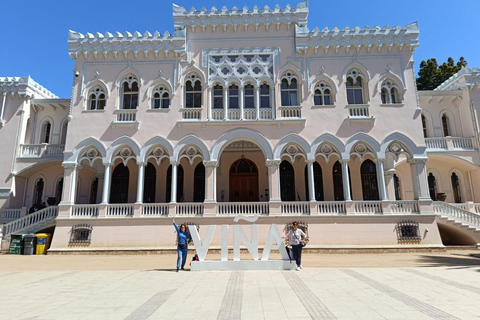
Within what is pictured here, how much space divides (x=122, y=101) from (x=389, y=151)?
17.1m

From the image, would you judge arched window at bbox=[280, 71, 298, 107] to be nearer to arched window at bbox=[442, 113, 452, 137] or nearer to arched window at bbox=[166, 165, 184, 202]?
arched window at bbox=[166, 165, 184, 202]

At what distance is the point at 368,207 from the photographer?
55.9ft

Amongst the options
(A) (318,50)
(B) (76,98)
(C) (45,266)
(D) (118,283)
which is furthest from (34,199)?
(A) (318,50)

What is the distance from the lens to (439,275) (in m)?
9.23

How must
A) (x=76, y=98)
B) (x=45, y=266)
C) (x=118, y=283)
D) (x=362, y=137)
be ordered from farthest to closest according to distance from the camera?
(x=76, y=98) → (x=362, y=137) → (x=45, y=266) → (x=118, y=283)

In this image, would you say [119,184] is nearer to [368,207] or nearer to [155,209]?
[155,209]

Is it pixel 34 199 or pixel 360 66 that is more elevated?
pixel 360 66

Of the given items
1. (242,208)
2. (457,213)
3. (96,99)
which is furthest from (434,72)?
(96,99)

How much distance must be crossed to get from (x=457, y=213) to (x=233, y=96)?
602 inches

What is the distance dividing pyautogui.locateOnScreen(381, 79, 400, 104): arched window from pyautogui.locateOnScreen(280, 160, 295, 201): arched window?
7.52 meters

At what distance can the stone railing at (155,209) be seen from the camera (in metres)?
17.4

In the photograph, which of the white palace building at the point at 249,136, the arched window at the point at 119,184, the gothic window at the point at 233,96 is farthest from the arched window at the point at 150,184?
the gothic window at the point at 233,96

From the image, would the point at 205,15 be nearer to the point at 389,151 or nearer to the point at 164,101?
the point at 164,101

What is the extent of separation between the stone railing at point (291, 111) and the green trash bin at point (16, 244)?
16.7 metres
